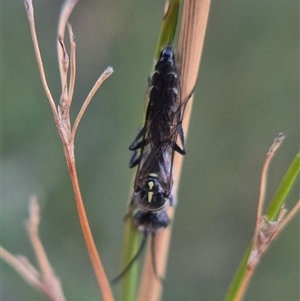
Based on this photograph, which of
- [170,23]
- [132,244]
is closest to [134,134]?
[132,244]

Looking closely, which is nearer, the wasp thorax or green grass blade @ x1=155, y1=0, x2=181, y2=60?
green grass blade @ x1=155, y1=0, x2=181, y2=60

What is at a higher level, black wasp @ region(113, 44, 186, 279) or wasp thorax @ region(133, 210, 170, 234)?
black wasp @ region(113, 44, 186, 279)

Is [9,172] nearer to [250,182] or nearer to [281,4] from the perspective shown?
[250,182]

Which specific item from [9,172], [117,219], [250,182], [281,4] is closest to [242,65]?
[281,4]

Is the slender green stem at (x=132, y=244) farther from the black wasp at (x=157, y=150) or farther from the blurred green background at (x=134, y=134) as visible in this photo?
the blurred green background at (x=134, y=134)

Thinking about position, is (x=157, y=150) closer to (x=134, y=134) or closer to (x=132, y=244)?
(x=132, y=244)

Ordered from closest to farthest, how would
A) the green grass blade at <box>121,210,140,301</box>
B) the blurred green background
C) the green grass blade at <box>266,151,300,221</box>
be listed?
the green grass blade at <box>266,151,300,221</box>, the green grass blade at <box>121,210,140,301</box>, the blurred green background

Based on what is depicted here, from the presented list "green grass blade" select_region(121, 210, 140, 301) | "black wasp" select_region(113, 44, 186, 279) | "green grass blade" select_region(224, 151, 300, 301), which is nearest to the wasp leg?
"black wasp" select_region(113, 44, 186, 279)

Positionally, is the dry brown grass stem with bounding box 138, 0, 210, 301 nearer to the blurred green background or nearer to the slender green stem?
the slender green stem
